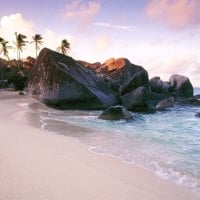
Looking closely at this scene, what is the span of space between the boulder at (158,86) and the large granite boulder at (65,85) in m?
12.0

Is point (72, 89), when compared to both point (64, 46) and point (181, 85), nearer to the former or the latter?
point (181, 85)

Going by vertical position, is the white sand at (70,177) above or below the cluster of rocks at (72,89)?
below

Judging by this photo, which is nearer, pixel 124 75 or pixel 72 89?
pixel 72 89

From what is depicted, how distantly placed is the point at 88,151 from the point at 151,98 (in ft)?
63.5

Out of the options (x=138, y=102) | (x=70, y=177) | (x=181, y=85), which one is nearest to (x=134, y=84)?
(x=138, y=102)

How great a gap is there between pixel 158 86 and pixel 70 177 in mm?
30478

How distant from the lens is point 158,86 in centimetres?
3503

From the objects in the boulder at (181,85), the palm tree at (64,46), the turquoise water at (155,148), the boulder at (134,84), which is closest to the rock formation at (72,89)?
the boulder at (134,84)

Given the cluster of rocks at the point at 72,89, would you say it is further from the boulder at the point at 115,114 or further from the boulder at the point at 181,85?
the boulder at the point at 181,85

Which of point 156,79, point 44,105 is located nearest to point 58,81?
point 44,105

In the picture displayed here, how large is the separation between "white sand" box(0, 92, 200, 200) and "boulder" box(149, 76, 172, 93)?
27332mm

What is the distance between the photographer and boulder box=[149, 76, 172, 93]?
113 feet

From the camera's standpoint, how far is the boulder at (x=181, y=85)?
1452 inches

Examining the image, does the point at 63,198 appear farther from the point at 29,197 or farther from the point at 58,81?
the point at 58,81
